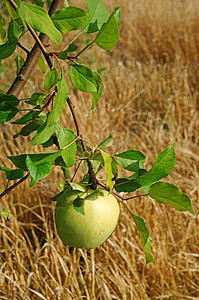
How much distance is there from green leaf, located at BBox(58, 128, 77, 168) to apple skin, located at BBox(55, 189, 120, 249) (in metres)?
0.06

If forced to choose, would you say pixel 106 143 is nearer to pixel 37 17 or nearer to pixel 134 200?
pixel 37 17

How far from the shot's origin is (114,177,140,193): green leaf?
1.31ft

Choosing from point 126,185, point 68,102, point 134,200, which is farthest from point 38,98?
point 134,200

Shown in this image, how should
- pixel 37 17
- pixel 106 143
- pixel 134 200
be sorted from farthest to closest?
1. pixel 134 200
2. pixel 106 143
3. pixel 37 17

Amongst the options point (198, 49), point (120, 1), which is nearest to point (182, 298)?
point (198, 49)

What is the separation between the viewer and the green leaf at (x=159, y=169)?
385mm

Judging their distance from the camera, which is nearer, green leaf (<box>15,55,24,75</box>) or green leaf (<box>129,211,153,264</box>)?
green leaf (<box>129,211,153,264</box>)

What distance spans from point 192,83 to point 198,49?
455 millimetres

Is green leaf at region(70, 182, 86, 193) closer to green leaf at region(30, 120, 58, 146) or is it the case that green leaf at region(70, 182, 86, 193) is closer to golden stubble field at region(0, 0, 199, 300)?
green leaf at region(30, 120, 58, 146)

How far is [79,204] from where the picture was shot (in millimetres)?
398

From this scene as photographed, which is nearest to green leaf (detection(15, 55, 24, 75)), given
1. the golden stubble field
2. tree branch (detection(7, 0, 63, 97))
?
tree branch (detection(7, 0, 63, 97))

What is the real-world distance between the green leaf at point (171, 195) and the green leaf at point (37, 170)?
120mm

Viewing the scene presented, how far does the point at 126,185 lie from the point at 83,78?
0.41 ft

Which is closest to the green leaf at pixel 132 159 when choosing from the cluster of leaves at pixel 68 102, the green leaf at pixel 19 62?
the cluster of leaves at pixel 68 102
